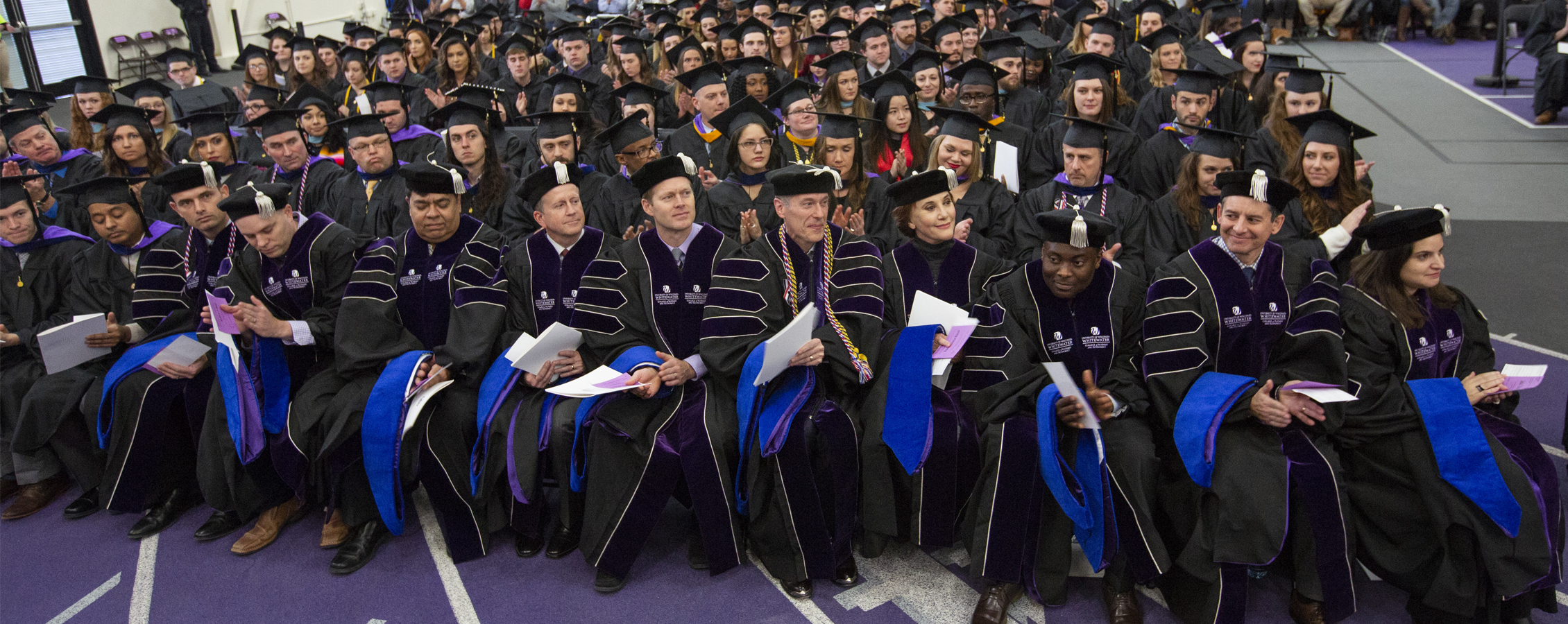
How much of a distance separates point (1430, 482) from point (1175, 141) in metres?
2.65

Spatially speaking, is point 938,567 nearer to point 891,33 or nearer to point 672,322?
point 672,322

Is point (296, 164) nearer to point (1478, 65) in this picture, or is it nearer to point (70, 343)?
point (70, 343)

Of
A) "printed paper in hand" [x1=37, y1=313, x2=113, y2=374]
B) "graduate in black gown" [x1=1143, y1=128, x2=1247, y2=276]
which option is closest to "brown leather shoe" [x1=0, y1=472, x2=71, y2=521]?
"printed paper in hand" [x1=37, y1=313, x2=113, y2=374]

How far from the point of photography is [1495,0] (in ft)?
40.2

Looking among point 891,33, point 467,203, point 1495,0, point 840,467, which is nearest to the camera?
point 840,467

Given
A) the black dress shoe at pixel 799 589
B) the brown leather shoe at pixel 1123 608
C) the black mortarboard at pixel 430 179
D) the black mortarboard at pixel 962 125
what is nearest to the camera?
the brown leather shoe at pixel 1123 608

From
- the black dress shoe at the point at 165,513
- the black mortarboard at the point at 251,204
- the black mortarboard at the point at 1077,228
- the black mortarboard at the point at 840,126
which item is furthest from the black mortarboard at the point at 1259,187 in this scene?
the black dress shoe at the point at 165,513

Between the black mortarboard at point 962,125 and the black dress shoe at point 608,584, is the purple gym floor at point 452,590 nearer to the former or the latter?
the black dress shoe at point 608,584

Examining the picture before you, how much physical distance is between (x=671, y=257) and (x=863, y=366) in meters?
0.85

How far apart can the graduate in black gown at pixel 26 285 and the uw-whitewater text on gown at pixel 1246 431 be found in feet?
14.8

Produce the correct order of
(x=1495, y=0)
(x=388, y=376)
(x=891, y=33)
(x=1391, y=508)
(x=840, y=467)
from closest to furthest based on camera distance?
(x=1391, y=508) → (x=840, y=467) → (x=388, y=376) → (x=891, y=33) → (x=1495, y=0)

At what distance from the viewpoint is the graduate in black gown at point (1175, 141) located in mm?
5094

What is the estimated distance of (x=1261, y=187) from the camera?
324cm

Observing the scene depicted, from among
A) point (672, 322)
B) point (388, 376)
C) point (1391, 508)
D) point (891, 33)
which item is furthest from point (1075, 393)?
point (891, 33)
